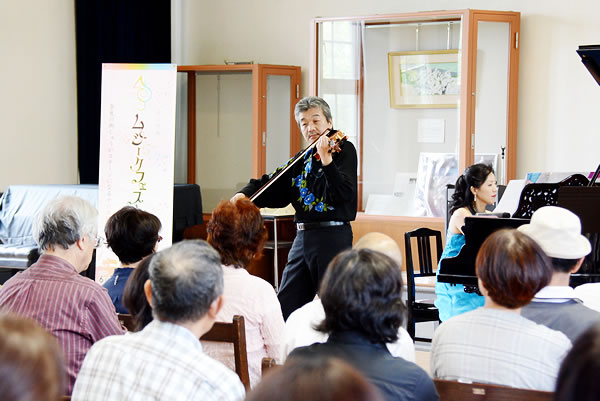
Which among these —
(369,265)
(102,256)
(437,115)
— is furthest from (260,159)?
(369,265)

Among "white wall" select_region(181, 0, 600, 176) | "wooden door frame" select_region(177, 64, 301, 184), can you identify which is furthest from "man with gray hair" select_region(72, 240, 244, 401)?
"wooden door frame" select_region(177, 64, 301, 184)

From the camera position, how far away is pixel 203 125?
22.6ft

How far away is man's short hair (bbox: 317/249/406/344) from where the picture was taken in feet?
4.60

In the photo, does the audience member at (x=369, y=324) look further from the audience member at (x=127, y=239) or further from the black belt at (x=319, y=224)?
the black belt at (x=319, y=224)

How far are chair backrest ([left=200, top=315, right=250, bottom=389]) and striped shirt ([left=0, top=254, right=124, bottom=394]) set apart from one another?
1.12 feet

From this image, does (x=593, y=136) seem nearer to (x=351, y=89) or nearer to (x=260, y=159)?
(x=351, y=89)

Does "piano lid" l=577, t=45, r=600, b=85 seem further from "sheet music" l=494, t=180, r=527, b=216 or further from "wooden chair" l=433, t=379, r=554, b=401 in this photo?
"wooden chair" l=433, t=379, r=554, b=401

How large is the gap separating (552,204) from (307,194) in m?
1.02

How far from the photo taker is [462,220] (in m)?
3.61

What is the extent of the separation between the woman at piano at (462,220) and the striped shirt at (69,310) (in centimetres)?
185

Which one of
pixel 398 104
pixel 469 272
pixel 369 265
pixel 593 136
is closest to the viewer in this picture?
pixel 369 265

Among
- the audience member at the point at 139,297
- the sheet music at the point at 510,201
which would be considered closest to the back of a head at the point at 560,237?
the audience member at the point at 139,297

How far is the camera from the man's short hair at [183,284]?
1448 millimetres

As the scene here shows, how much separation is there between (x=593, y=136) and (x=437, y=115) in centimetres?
117
